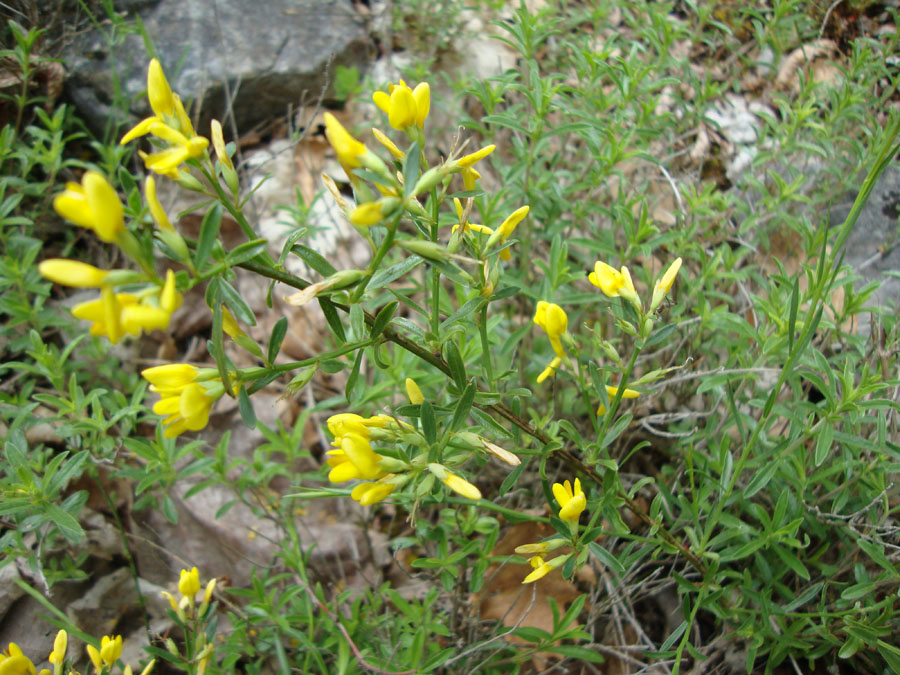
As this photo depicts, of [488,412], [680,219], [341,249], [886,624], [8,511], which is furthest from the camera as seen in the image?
[341,249]

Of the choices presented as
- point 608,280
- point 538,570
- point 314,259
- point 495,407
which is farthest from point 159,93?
point 538,570

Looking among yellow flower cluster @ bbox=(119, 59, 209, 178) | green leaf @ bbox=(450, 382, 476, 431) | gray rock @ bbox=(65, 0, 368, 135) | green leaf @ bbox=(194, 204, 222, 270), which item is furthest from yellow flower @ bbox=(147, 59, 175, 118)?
gray rock @ bbox=(65, 0, 368, 135)

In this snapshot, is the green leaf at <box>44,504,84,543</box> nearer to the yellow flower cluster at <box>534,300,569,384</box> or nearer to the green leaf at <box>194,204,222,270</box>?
the green leaf at <box>194,204,222,270</box>

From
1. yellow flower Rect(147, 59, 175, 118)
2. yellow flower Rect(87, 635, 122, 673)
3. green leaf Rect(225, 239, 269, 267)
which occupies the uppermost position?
yellow flower Rect(147, 59, 175, 118)

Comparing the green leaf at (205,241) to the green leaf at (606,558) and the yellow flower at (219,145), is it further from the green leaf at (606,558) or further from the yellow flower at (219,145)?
the green leaf at (606,558)

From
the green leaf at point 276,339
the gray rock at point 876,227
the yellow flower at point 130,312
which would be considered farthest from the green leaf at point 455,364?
the gray rock at point 876,227

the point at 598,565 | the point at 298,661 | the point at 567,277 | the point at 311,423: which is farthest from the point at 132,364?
the point at 598,565

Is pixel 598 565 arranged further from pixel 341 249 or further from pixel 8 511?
pixel 341 249
